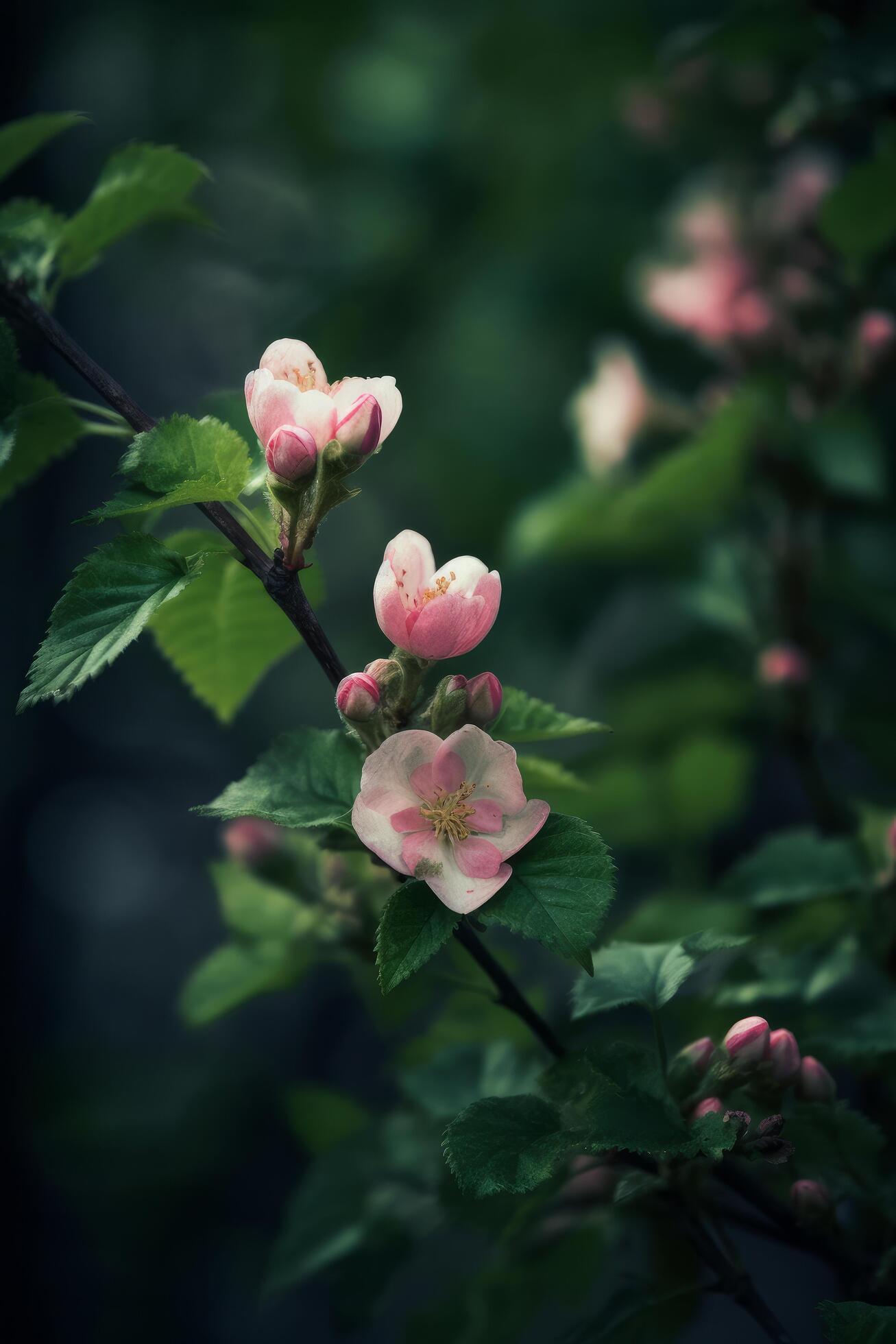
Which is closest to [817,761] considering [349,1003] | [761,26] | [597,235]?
[761,26]

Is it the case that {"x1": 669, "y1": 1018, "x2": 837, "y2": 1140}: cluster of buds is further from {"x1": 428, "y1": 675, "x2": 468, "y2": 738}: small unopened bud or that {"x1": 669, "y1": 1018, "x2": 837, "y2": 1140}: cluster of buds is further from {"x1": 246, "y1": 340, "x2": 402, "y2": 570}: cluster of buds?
{"x1": 246, "y1": 340, "x2": 402, "y2": 570}: cluster of buds

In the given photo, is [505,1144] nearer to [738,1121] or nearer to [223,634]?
[738,1121]

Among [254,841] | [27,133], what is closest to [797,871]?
[254,841]

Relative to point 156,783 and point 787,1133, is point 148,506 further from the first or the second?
point 156,783

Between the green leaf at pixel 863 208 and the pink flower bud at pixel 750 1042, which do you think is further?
the green leaf at pixel 863 208

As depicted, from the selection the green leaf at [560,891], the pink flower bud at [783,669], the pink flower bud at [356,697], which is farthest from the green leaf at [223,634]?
the pink flower bud at [783,669]

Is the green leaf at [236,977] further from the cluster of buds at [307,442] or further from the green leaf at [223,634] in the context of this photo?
the cluster of buds at [307,442]

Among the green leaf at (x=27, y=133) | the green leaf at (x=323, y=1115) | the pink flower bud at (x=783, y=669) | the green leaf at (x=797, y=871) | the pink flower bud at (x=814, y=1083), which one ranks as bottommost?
the pink flower bud at (x=783, y=669)
